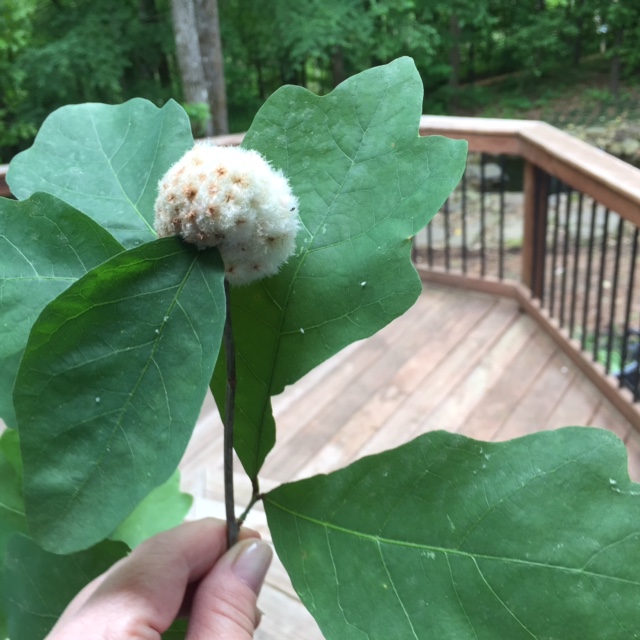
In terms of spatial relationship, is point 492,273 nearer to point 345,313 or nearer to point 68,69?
point 345,313

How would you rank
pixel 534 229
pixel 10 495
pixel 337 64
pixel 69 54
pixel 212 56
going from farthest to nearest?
pixel 337 64 → pixel 69 54 → pixel 212 56 → pixel 534 229 → pixel 10 495

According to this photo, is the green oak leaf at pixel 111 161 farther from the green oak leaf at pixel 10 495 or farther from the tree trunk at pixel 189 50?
the tree trunk at pixel 189 50

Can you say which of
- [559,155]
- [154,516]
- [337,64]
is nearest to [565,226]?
[559,155]

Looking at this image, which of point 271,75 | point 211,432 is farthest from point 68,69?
point 211,432

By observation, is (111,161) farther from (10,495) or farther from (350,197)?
(10,495)

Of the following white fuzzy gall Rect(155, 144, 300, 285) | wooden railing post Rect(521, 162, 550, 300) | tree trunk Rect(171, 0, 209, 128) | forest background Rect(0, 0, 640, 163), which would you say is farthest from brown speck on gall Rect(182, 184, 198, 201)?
tree trunk Rect(171, 0, 209, 128)

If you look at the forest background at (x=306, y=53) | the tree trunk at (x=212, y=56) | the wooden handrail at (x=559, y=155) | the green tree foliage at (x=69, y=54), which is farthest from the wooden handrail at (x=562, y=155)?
the green tree foliage at (x=69, y=54)

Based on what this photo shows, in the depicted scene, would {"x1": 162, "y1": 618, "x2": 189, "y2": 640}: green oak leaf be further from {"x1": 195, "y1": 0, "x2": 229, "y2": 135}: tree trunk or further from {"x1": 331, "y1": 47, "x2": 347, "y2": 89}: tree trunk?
{"x1": 331, "y1": 47, "x2": 347, "y2": 89}: tree trunk
